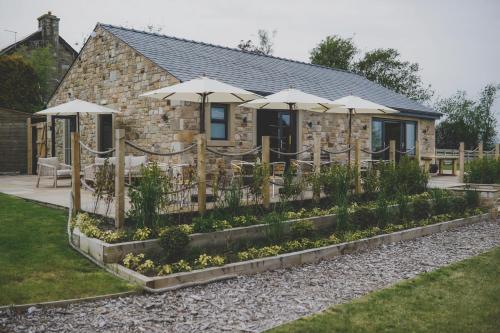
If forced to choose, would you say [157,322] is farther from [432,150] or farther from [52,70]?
[52,70]

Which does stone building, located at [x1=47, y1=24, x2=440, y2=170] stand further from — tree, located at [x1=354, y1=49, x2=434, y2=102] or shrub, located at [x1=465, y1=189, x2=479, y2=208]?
tree, located at [x1=354, y1=49, x2=434, y2=102]

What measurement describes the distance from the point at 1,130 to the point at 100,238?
14065 mm

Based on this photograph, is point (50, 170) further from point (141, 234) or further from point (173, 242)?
point (173, 242)

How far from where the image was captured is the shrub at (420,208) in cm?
967

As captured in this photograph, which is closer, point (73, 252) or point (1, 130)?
point (73, 252)

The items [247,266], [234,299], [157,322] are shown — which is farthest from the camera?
[247,266]

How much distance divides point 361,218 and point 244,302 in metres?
3.99

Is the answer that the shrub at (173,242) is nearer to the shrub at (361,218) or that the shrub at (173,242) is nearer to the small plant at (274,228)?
the small plant at (274,228)

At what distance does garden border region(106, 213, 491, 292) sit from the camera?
5.31 meters

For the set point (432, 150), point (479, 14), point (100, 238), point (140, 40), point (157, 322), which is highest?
point (479, 14)

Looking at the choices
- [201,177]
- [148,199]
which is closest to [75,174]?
[148,199]

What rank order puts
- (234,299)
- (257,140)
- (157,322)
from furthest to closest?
1. (257,140)
2. (234,299)
3. (157,322)

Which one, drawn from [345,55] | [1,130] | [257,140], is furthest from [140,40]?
[345,55]

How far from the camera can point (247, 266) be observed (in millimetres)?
6066
